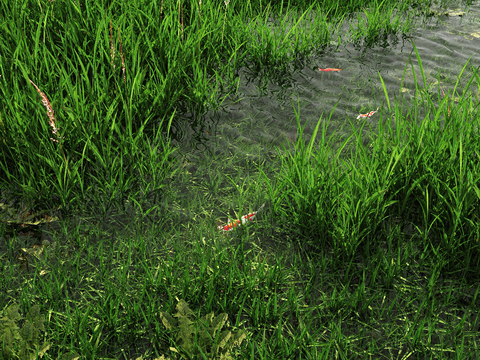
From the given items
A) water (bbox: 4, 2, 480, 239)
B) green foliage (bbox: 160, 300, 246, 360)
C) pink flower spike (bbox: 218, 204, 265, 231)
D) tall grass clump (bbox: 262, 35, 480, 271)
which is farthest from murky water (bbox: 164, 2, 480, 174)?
green foliage (bbox: 160, 300, 246, 360)

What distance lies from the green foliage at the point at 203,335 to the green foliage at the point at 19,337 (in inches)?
14.7

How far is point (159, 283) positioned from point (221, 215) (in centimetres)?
46

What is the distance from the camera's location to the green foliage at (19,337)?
1.17m

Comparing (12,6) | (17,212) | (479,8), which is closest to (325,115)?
(17,212)

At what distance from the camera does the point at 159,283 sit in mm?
1410

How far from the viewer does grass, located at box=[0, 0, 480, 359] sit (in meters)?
1.30

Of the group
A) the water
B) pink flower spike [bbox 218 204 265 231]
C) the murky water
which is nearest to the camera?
pink flower spike [bbox 218 204 265 231]

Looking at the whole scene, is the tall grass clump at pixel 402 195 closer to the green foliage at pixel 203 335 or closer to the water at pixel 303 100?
the water at pixel 303 100

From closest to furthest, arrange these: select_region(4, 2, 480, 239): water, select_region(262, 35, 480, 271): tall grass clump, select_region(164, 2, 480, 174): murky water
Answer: select_region(262, 35, 480, 271): tall grass clump
select_region(4, 2, 480, 239): water
select_region(164, 2, 480, 174): murky water

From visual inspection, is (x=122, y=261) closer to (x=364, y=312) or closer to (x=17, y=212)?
(x=17, y=212)

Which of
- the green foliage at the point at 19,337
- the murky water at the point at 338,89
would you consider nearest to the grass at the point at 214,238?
the green foliage at the point at 19,337

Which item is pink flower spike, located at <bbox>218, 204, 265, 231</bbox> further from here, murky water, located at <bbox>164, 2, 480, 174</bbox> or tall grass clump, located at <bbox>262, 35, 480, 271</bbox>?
murky water, located at <bbox>164, 2, 480, 174</bbox>

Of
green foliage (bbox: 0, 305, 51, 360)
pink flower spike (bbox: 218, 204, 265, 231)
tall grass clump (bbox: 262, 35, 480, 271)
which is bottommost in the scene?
green foliage (bbox: 0, 305, 51, 360)

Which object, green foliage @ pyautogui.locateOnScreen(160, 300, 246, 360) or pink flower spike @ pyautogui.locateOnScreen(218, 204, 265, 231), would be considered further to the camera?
pink flower spike @ pyautogui.locateOnScreen(218, 204, 265, 231)
